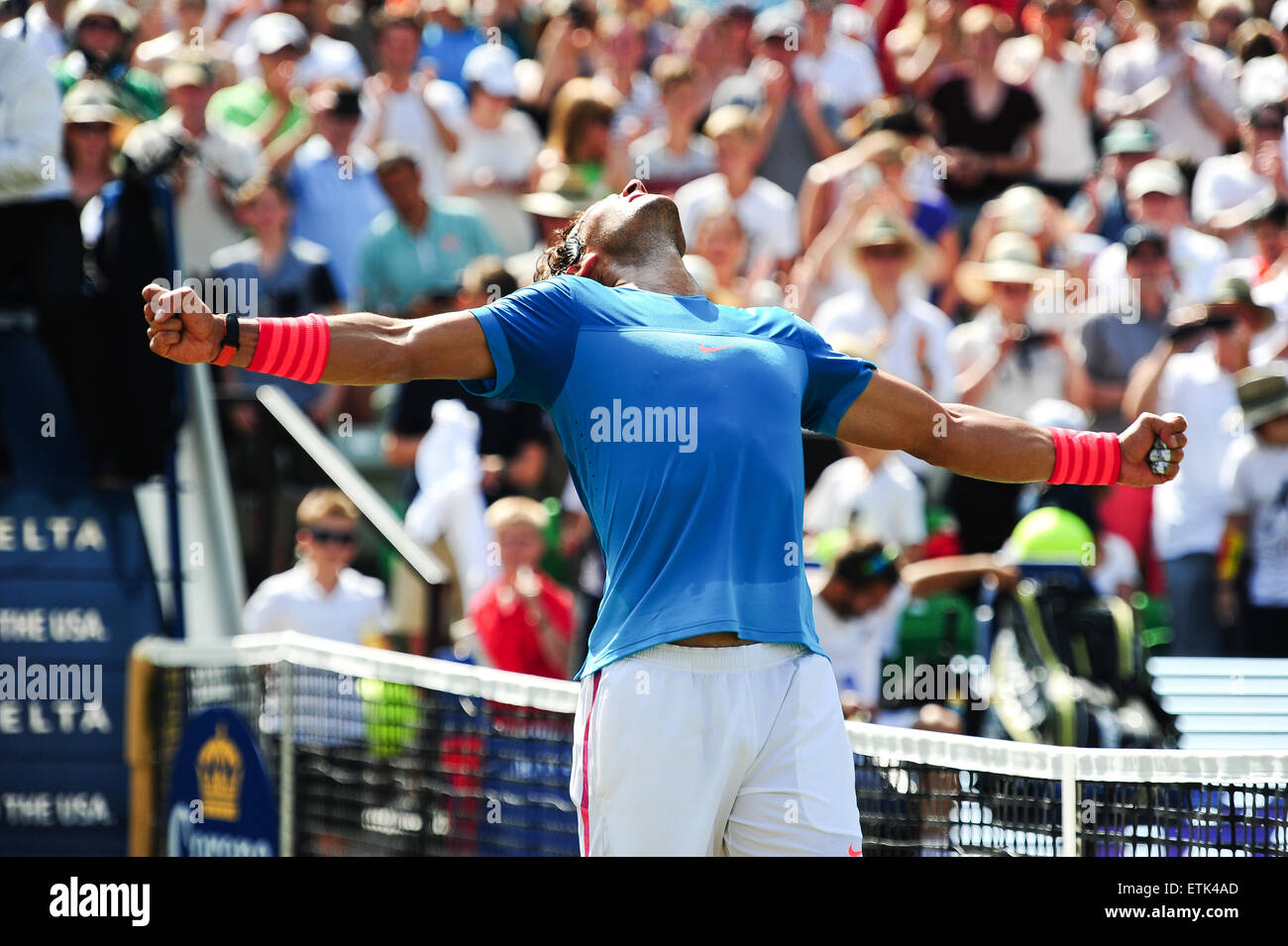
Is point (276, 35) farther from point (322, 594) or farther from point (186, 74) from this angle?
point (322, 594)

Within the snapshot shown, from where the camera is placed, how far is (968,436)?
4.40 metres

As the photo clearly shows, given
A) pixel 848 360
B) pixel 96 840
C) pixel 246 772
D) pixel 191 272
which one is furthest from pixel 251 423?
pixel 848 360

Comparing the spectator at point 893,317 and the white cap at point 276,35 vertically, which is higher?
the white cap at point 276,35

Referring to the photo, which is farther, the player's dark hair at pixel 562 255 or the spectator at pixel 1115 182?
the spectator at pixel 1115 182

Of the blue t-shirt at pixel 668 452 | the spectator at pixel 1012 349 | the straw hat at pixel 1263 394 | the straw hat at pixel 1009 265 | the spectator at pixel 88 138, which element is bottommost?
the blue t-shirt at pixel 668 452

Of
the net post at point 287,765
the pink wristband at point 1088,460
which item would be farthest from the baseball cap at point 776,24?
the pink wristband at point 1088,460

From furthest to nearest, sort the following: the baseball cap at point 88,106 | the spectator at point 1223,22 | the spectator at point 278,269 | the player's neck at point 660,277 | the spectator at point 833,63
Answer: the spectator at point 1223,22
the spectator at point 833,63
the spectator at point 278,269
the baseball cap at point 88,106
the player's neck at point 660,277

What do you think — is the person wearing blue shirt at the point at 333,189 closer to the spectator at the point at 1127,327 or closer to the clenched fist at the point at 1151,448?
the spectator at the point at 1127,327

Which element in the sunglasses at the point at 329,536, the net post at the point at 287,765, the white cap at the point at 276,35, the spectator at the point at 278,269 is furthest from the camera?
the white cap at the point at 276,35

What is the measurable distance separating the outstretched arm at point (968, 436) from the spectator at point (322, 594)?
16.1 feet

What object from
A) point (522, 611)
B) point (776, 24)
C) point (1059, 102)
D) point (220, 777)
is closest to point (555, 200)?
point (776, 24)

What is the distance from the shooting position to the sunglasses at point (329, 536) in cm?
888

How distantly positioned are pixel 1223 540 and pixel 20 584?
5.71 meters

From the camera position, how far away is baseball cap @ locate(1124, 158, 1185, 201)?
10250 millimetres
